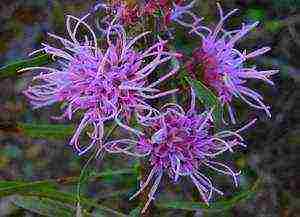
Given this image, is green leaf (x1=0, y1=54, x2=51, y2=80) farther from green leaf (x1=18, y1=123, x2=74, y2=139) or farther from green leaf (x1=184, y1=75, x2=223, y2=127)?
green leaf (x1=184, y1=75, x2=223, y2=127)

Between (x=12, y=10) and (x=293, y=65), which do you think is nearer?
(x=293, y=65)

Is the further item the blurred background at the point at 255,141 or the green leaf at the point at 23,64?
the blurred background at the point at 255,141

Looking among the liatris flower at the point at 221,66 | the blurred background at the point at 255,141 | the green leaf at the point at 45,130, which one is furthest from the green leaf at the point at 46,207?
the blurred background at the point at 255,141

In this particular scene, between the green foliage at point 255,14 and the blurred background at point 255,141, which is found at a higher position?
the green foliage at point 255,14

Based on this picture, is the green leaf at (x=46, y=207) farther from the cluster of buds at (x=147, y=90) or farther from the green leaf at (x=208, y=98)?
the green leaf at (x=208, y=98)

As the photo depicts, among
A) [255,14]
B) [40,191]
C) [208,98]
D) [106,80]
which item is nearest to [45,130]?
[40,191]

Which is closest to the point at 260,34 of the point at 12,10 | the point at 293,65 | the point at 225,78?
the point at 293,65

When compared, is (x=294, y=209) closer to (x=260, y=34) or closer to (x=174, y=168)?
(x=260, y=34)

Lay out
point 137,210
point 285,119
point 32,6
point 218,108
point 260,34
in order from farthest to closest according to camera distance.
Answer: point 32,6
point 285,119
point 260,34
point 137,210
point 218,108
